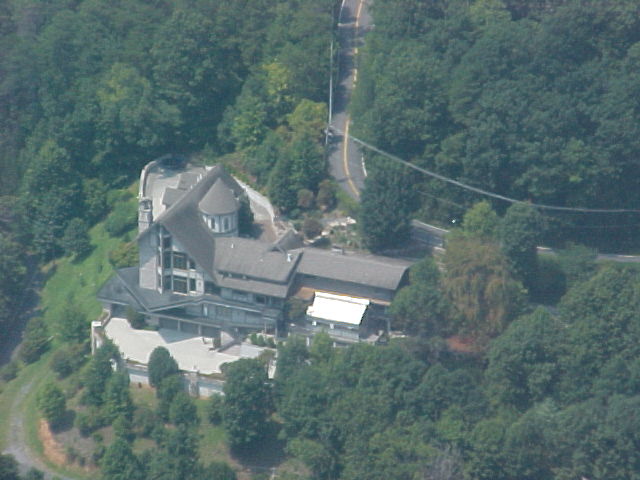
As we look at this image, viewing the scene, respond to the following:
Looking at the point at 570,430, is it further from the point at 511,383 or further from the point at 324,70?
the point at 324,70

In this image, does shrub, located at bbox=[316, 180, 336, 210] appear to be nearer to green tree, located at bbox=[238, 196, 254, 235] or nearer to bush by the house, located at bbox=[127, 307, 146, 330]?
green tree, located at bbox=[238, 196, 254, 235]

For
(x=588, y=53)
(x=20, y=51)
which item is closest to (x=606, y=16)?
(x=588, y=53)

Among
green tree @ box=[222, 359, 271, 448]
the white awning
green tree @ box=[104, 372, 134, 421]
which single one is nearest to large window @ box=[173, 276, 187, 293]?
green tree @ box=[104, 372, 134, 421]

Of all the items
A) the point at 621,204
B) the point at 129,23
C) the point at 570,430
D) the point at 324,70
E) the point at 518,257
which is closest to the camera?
the point at 570,430

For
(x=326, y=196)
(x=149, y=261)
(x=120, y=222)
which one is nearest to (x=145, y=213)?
(x=149, y=261)

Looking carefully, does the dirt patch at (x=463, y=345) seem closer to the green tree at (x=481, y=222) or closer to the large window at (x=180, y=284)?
the green tree at (x=481, y=222)

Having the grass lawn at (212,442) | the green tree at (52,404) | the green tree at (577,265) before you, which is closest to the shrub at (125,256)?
the green tree at (52,404)
